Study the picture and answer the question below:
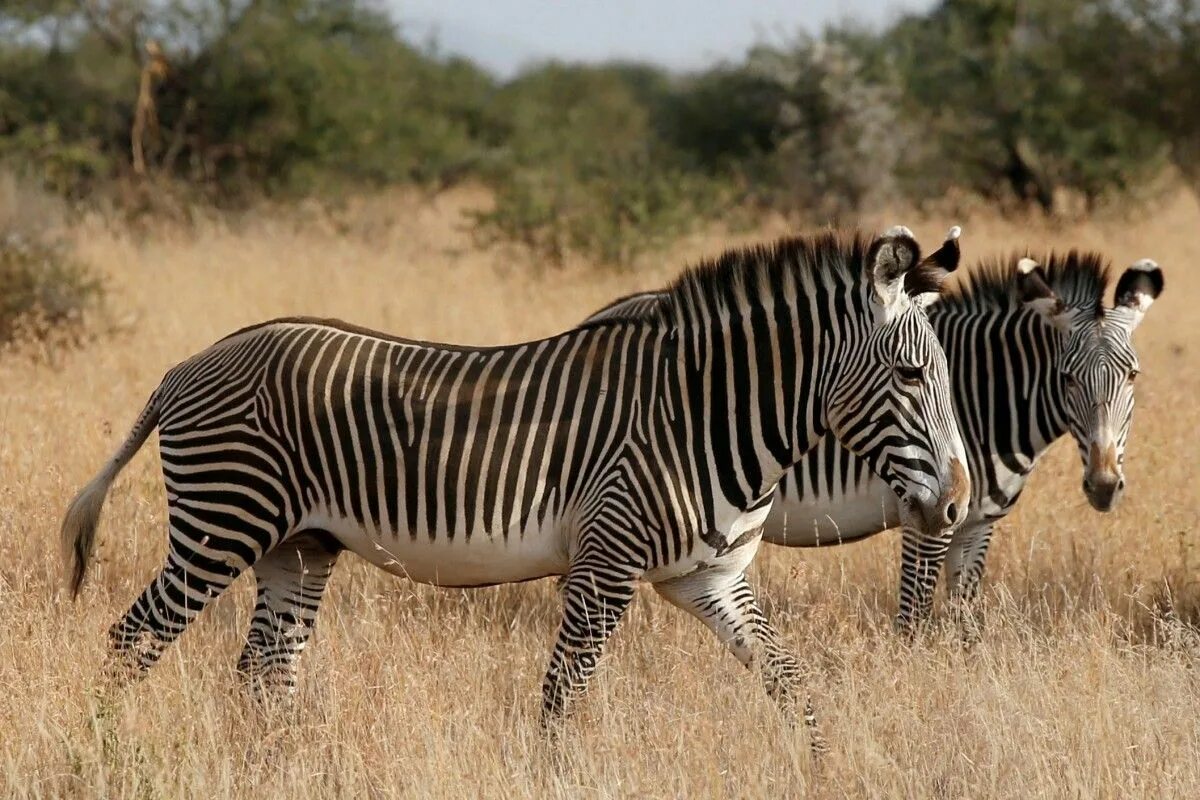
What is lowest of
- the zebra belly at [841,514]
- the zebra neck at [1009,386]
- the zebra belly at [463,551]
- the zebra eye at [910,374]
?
the zebra belly at [841,514]

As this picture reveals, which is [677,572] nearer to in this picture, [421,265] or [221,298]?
[221,298]

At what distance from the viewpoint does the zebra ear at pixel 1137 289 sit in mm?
5828

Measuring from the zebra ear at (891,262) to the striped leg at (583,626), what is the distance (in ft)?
3.71

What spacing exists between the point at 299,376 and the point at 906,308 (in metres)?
1.95

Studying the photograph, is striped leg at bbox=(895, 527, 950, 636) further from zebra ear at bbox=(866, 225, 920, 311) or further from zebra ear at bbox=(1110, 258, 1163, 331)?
zebra ear at bbox=(866, 225, 920, 311)

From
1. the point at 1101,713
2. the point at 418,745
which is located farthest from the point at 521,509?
the point at 1101,713

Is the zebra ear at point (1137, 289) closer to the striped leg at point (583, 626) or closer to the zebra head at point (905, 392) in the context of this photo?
the zebra head at point (905, 392)

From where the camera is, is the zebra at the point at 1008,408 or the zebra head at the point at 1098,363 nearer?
the zebra head at the point at 1098,363

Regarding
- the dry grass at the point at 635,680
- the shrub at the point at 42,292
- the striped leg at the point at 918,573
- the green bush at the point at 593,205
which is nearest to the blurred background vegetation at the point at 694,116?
the green bush at the point at 593,205

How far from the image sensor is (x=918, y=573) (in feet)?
18.9

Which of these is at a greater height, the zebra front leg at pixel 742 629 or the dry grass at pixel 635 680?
the zebra front leg at pixel 742 629

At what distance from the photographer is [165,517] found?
6566mm

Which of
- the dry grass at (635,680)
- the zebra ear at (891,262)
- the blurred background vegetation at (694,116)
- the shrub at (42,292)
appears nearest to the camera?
the dry grass at (635,680)

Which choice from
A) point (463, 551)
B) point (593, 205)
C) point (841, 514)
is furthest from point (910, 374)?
point (593, 205)
